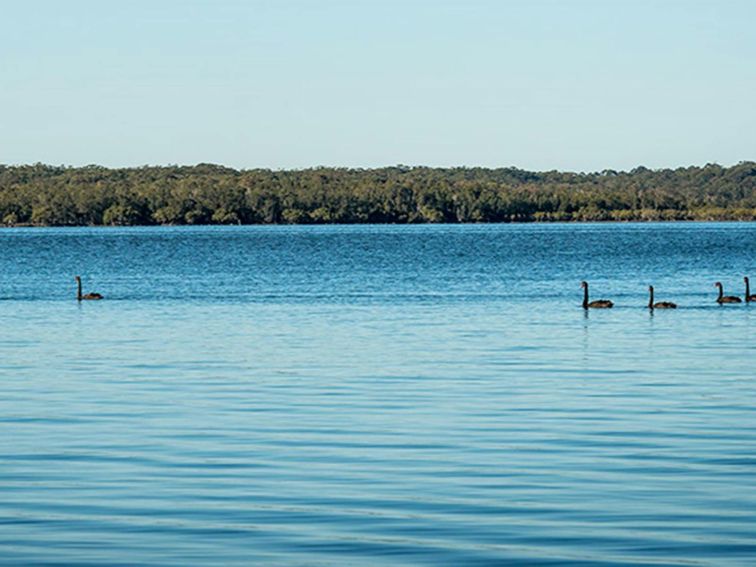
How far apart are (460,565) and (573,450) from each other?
18.5 feet

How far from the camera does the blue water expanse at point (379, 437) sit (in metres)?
14.1

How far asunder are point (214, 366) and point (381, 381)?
13.8 feet

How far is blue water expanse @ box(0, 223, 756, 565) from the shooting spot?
14.1 meters

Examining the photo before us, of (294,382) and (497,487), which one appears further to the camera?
(294,382)

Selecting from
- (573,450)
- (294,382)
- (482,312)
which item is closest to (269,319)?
(482,312)

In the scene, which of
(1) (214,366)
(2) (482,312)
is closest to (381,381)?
(1) (214,366)

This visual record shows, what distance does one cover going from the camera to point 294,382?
26.5m

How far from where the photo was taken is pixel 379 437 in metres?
19.9

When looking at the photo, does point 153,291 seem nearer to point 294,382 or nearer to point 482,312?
point 482,312

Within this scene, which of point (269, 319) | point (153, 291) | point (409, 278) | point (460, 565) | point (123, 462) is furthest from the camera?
point (409, 278)

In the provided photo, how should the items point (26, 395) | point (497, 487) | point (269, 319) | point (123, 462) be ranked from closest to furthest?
1. point (497, 487)
2. point (123, 462)
3. point (26, 395)
4. point (269, 319)

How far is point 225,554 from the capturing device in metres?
13.6

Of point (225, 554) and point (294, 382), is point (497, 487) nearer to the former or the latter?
point (225, 554)

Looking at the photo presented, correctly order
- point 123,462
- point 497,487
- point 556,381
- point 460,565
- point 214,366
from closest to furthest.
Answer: point 460,565 < point 497,487 < point 123,462 < point 556,381 < point 214,366
